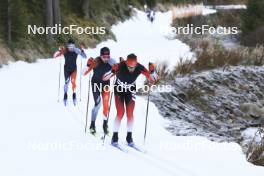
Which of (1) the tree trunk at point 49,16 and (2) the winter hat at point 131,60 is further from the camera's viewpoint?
(1) the tree trunk at point 49,16

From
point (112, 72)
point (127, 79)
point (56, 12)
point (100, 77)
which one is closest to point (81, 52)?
point (100, 77)

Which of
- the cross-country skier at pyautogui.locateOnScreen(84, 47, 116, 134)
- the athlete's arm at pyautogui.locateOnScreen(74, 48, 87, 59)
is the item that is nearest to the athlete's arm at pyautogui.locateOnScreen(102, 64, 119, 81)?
the cross-country skier at pyautogui.locateOnScreen(84, 47, 116, 134)

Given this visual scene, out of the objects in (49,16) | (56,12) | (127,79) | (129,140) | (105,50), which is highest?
(56,12)

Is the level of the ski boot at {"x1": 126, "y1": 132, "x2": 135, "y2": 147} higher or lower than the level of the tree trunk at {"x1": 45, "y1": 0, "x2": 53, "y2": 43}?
lower

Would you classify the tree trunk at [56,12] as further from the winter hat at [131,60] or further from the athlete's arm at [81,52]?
the winter hat at [131,60]

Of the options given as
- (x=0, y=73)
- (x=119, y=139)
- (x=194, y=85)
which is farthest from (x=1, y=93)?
(x=194, y=85)

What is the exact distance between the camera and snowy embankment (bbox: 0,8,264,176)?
7.20 meters

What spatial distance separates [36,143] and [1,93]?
4771 mm

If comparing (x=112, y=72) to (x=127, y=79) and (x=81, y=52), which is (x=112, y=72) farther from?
(x=81, y=52)

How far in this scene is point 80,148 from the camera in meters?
8.24

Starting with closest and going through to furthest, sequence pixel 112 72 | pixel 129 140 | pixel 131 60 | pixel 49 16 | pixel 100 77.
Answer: pixel 131 60
pixel 112 72
pixel 129 140
pixel 100 77
pixel 49 16

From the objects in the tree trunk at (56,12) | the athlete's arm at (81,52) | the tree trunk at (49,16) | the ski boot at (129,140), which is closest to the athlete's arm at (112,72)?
the ski boot at (129,140)

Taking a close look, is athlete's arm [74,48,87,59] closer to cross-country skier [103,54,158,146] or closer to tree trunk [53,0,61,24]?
cross-country skier [103,54,158,146]

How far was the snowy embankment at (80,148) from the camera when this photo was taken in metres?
→ 7.20
